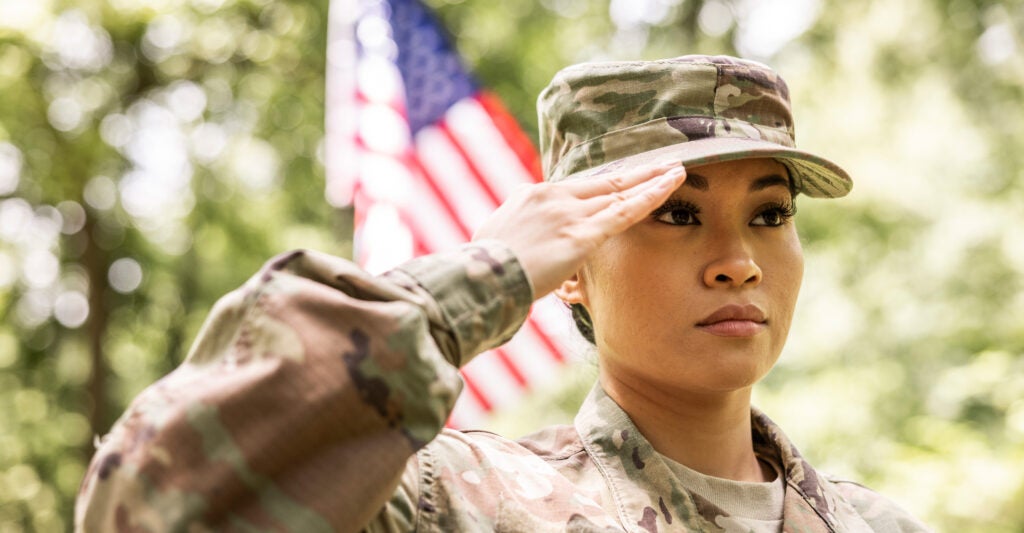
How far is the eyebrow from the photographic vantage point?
2.02 metres

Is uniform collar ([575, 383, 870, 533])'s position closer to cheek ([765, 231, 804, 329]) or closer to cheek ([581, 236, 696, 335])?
cheek ([581, 236, 696, 335])

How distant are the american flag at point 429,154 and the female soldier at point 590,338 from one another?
102 inches

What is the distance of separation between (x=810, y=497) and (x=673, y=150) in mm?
718

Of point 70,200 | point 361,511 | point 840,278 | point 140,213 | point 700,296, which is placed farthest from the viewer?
point 140,213

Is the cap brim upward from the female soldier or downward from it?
upward

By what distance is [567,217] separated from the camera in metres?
1.71

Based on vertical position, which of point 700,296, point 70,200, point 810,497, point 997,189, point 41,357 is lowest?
point 41,357

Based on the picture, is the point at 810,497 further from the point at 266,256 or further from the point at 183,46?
the point at 266,256

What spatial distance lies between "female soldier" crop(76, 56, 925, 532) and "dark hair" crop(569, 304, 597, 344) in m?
0.01

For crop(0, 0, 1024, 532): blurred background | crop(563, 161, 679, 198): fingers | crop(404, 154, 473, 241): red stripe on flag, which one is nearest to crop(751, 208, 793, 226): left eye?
crop(563, 161, 679, 198): fingers

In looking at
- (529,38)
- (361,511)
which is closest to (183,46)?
(529,38)

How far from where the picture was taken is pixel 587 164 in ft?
7.09

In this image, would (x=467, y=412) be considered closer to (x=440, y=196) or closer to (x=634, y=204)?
(x=440, y=196)

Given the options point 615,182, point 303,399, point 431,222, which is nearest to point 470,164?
point 431,222
